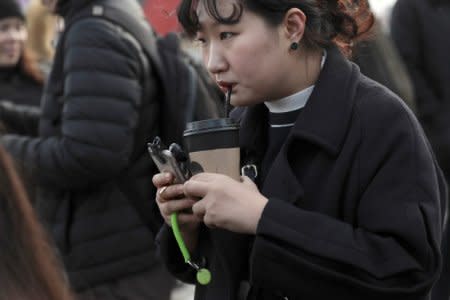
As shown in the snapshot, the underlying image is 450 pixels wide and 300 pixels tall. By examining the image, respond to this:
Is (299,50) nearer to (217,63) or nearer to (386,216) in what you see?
(217,63)

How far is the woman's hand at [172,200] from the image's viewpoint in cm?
191

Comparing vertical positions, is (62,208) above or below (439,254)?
below

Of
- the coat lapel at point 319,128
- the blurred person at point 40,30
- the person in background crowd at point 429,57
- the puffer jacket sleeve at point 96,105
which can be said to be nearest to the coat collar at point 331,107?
the coat lapel at point 319,128

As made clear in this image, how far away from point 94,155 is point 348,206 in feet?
5.15

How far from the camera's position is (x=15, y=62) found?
16.7 feet

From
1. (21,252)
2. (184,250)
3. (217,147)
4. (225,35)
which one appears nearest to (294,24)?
(225,35)

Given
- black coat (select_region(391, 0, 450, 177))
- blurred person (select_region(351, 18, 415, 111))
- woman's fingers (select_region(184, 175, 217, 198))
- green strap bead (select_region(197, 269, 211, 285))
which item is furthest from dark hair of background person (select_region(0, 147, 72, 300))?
black coat (select_region(391, 0, 450, 177))

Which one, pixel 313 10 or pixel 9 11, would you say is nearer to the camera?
pixel 313 10

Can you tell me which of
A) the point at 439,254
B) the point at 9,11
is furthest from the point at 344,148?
the point at 9,11

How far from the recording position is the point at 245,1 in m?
1.90

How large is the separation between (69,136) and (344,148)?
1.62 m

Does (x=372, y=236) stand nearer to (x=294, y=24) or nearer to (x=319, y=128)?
(x=319, y=128)

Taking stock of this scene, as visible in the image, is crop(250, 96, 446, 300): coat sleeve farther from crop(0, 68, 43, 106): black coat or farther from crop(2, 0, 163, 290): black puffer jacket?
crop(0, 68, 43, 106): black coat

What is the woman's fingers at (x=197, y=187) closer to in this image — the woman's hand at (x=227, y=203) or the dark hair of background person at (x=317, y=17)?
the woman's hand at (x=227, y=203)
